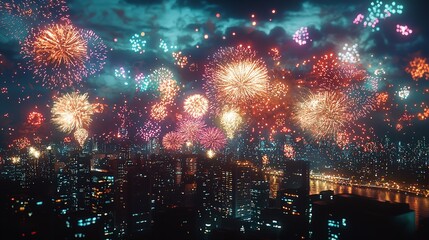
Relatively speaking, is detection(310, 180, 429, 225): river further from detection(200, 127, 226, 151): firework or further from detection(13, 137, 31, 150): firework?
detection(13, 137, 31, 150): firework

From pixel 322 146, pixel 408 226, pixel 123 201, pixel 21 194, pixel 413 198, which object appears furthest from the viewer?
pixel 322 146

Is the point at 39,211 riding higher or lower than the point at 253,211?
higher

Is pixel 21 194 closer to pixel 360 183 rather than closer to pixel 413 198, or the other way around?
pixel 413 198

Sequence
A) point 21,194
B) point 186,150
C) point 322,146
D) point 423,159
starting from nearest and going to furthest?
point 21,194
point 186,150
point 423,159
point 322,146

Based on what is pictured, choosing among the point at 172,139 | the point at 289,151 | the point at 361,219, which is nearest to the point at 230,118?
the point at 172,139

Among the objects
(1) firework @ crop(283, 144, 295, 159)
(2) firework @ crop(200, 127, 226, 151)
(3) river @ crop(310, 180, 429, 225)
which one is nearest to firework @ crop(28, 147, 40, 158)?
(2) firework @ crop(200, 127, 226, 151)

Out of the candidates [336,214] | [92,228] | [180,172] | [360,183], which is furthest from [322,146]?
[92,228]

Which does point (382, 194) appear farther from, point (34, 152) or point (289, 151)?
point (34, 152)

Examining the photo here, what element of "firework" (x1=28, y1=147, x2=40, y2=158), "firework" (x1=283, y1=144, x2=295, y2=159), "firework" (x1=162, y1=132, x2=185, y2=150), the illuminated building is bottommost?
the illuminated building
